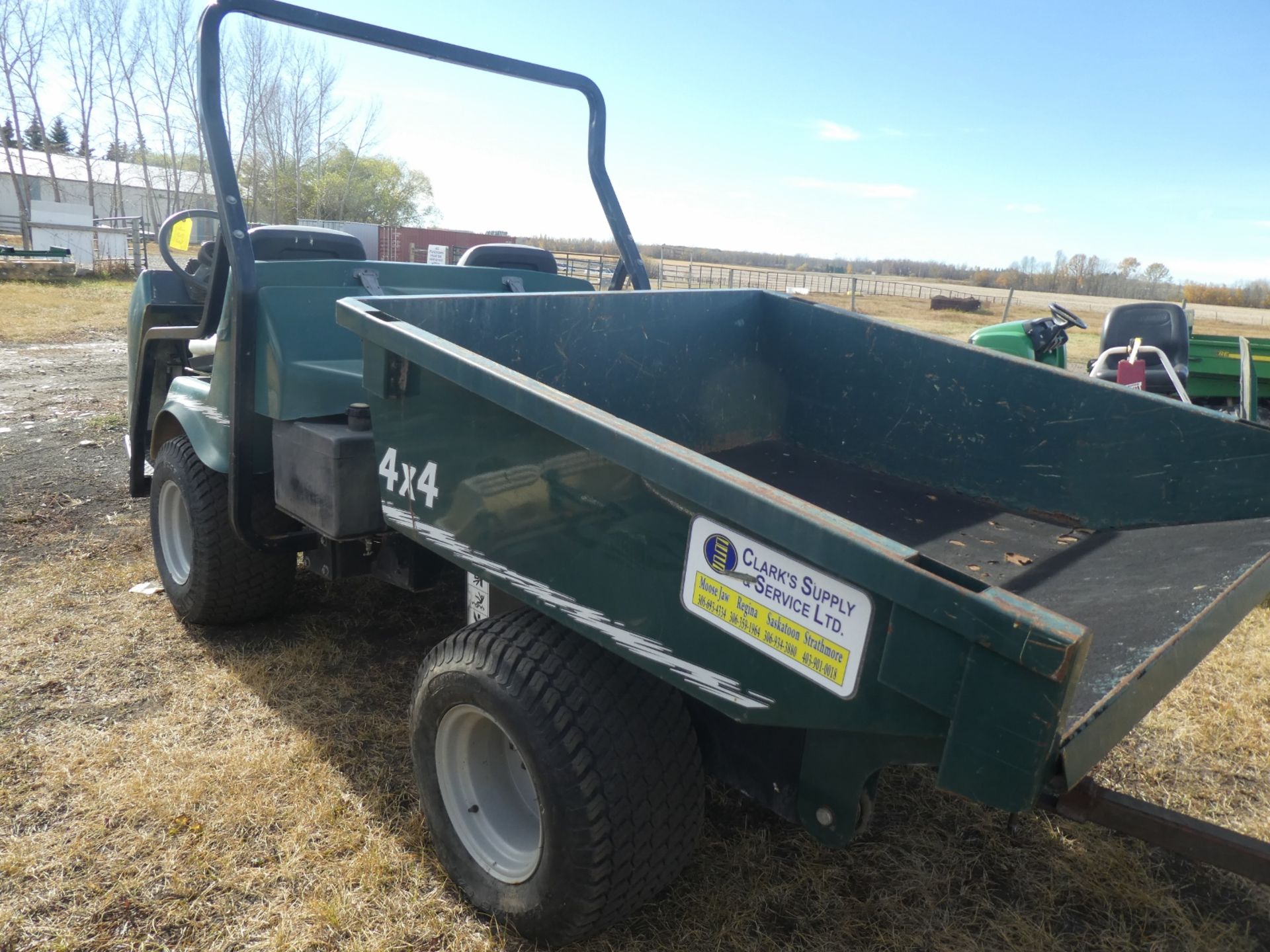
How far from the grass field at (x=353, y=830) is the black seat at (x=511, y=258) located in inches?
61.4

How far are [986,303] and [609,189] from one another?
29624 millimetres

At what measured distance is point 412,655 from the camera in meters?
3.51

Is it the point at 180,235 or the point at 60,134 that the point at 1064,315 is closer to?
the point at 180,235

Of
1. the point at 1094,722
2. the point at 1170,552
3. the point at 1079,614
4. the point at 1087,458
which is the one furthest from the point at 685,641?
the point at 1087,458

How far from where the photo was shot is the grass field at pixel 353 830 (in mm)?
2158

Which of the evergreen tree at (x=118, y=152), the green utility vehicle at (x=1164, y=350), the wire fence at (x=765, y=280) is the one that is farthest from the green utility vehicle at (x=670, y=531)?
the evergreen tree at (x=118, y=152)

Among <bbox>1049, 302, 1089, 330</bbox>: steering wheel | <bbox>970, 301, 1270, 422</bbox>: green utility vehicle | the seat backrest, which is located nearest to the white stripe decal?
<bbox>970, 301, 1270, 422</bbox>: green utility vehicle

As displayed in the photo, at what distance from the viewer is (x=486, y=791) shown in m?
2.21

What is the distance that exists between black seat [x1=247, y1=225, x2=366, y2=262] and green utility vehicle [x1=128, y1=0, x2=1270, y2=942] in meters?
0.01

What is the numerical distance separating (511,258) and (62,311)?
547 inches

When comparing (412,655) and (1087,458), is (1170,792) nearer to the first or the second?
(1087,458)

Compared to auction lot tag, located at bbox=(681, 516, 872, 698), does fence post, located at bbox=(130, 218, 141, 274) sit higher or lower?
lower

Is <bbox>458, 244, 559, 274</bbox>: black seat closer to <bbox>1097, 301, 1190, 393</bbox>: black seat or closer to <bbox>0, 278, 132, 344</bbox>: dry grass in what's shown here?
<bbox>1097, 301, 1190, 393</bbox>: black seat

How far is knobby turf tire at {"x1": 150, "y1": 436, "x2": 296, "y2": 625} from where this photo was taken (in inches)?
128
